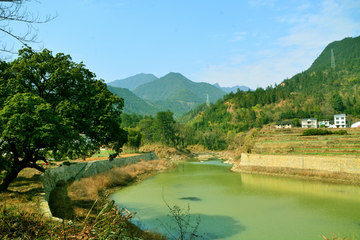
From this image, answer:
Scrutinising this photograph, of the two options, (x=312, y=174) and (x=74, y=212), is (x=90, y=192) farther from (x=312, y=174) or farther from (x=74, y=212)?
(x=312, y=174)

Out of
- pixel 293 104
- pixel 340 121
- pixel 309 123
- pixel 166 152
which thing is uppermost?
pixel 293 104

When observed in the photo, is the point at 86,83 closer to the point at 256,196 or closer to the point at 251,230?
the point at 251,230

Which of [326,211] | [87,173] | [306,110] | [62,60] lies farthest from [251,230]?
[306,110]

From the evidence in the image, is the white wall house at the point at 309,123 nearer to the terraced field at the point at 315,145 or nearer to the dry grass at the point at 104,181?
the terraced field at the point at 315,145

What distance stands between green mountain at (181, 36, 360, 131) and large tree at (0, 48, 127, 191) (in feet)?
229

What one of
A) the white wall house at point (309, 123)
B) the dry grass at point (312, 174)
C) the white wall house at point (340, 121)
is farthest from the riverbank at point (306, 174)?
the white wall house at point (309, 123)

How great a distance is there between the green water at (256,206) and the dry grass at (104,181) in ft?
5.54

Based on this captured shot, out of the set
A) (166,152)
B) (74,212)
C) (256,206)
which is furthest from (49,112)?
(166,152)

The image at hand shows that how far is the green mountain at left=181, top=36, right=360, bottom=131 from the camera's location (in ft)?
273

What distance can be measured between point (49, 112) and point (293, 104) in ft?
322

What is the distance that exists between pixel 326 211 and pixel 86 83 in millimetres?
16505

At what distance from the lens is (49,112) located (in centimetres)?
942

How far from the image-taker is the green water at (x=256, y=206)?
12016 millimetres

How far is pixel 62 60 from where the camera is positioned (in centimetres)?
1268
